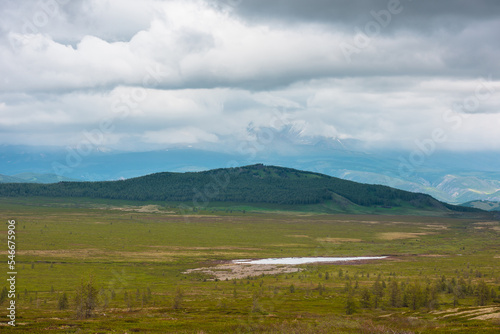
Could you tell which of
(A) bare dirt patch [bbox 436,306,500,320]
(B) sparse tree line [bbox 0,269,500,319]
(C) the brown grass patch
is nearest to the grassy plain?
(A) bare dirt patch [bbox 436,306,500,320]

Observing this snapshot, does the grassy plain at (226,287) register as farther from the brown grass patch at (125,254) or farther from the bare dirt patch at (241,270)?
the bare dirt patch at (241,270)

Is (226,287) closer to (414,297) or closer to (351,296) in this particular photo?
(351,296)

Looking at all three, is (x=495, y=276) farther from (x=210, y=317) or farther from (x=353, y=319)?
(x=210, y=317)

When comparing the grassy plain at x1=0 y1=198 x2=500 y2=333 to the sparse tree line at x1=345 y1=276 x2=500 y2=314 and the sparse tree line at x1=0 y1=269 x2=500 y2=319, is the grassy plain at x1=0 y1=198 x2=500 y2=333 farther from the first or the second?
the sparse tree line at x1=345 y1=276 x2=500 y2=314

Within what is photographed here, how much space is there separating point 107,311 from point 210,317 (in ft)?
58.5

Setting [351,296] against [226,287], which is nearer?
[351,296]

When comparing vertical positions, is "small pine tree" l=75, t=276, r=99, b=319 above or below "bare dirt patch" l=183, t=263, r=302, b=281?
above

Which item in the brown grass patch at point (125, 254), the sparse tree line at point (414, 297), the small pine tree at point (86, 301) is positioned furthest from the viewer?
the brown grass patch at point (125, 254)

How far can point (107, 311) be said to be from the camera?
77000 mm

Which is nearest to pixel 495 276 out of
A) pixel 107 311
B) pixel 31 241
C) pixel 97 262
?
pixel 107 311

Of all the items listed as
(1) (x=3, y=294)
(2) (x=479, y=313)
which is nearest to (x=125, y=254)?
(1) (x=3, y=294)

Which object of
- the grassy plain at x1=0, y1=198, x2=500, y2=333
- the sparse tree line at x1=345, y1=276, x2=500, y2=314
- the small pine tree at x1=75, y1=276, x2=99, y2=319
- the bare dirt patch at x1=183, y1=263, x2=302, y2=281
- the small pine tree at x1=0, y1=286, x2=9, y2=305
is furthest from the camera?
the bare dirt patch at x1=183, y1=263, x2=302, y2=281

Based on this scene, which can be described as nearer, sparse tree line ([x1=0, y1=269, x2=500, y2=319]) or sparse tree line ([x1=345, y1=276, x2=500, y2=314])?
sparse tree line ([x1=0, y1=269, x2=500, y2=319])

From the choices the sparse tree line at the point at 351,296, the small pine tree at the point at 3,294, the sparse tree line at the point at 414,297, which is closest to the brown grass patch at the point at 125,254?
the sparse tree line at the point at 351,296
